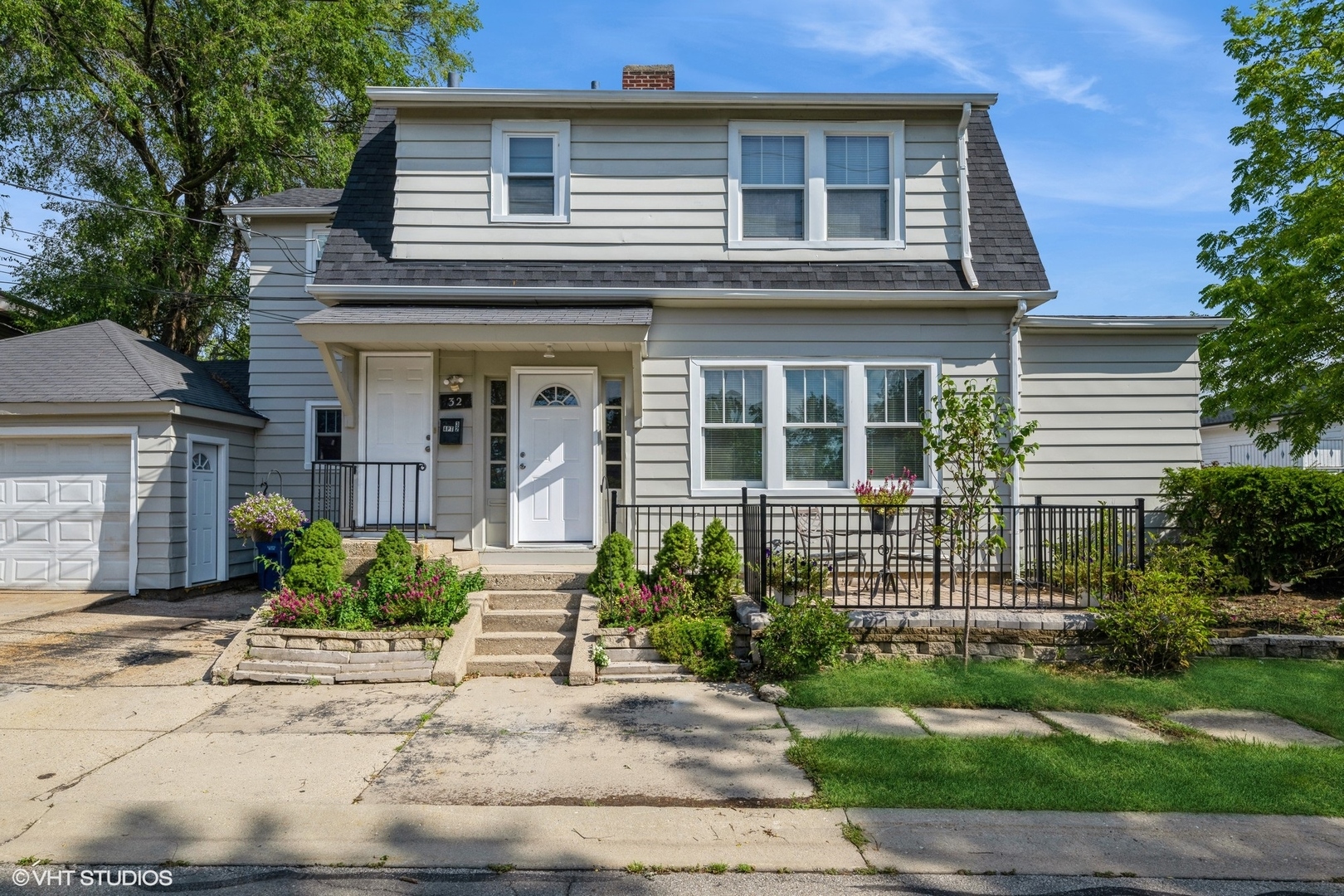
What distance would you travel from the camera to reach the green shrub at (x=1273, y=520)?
930cm

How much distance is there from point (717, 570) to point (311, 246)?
926 cm

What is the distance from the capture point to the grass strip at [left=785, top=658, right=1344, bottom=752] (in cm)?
618

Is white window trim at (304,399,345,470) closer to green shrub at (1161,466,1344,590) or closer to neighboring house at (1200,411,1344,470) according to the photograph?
green shrub at (1161,466,1344,590)

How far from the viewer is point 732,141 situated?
1013 cm

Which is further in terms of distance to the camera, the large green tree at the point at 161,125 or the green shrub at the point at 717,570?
the large green tree at the point at 161,125

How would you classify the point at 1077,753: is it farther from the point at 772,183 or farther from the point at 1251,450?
the point at 1251,450

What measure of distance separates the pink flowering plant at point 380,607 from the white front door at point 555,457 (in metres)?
1.84

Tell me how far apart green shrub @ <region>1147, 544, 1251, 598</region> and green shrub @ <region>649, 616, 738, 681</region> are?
3936mm

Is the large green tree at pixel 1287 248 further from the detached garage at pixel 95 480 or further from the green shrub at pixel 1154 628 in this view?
the detached garage at pixel 95 480

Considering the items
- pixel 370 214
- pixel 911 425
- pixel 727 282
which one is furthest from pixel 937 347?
pixel 370 214

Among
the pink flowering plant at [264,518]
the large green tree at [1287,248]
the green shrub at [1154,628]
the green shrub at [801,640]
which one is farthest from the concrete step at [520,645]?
the large green tree at [1287,248]

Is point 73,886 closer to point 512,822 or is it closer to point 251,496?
point 512,822

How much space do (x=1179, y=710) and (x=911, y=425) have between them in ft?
14.7

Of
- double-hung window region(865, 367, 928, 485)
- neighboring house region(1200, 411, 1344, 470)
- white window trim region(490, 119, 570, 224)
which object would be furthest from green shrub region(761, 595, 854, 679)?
neighboring house region(1200, 411, 1344, 470)
